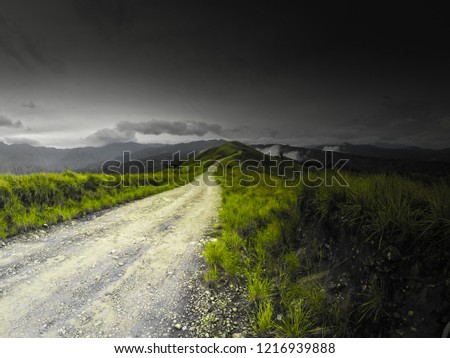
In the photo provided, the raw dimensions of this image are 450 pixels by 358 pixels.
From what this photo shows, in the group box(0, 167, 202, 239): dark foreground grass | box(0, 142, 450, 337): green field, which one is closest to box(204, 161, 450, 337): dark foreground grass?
box(0, 142, 450, 337): green field

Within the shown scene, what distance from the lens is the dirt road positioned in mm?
3633

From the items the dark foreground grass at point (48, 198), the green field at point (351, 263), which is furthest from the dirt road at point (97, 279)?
the green field at point (351, 263)

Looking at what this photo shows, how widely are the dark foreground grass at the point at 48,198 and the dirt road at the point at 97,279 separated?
92 centimetres

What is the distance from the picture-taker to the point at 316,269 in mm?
4727

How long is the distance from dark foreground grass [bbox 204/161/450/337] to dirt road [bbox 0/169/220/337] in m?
1.25

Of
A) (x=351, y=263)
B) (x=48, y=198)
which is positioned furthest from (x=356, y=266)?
(x=48, y=198)

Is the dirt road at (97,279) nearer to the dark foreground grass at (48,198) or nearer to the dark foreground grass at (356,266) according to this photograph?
the dark foreground grass at (48,198)

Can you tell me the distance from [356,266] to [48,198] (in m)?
12.7

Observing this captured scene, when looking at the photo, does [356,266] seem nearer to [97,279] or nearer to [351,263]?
[351,263]

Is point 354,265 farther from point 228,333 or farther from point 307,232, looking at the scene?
point 228,333

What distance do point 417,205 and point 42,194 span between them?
13888 millimetres

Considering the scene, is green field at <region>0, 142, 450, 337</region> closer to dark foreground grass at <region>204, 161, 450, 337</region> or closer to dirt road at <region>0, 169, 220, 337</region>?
dark foreground grass at <region>204, 161, 450, 337</region>

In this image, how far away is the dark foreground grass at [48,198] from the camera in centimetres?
802
